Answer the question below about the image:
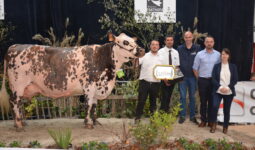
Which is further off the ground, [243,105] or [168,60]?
[168,60]

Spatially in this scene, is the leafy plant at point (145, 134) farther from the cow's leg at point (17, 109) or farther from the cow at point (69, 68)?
the cow's leg at point (17, 109)

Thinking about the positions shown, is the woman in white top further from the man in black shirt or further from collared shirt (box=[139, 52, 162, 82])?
collared shirt (box=[139, 52, 162, 82])

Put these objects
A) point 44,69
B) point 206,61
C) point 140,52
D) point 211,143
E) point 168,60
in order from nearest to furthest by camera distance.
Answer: point 211,143 → point 140,52 → point 44,69 → point 206,61 → point 168,60

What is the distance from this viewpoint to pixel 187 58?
5.67 metres

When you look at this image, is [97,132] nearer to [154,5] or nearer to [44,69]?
[44,69]

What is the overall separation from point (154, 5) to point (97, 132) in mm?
3576

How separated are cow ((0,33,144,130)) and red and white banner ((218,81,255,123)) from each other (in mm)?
2340

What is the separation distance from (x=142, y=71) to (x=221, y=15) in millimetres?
3136

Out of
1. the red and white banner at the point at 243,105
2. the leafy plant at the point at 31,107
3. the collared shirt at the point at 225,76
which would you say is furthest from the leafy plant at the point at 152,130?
the leafy plant at the point at 31,107

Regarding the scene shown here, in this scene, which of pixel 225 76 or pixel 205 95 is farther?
pixel 205 95

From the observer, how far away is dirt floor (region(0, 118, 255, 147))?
194 inches

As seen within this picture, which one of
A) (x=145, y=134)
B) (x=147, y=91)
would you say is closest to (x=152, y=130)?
(x=145, y=134)

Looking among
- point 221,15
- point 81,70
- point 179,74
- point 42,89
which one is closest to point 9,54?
point 42,89

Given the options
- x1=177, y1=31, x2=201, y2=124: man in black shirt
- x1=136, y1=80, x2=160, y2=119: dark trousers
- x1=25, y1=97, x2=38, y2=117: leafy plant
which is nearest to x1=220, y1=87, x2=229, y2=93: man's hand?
x1=177, y1=31, x2=201, y2=124: man in black shirt
